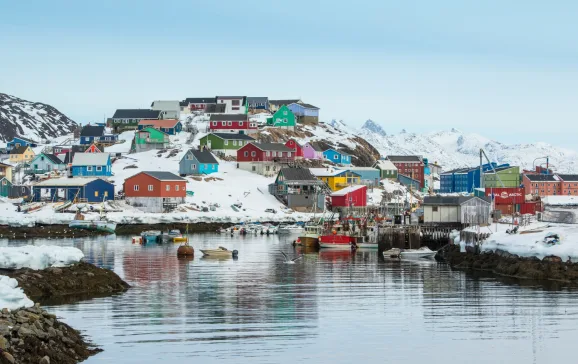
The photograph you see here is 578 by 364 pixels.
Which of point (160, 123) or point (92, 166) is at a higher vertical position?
point (160, 123)

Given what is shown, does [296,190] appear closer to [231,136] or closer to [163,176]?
[163,176]

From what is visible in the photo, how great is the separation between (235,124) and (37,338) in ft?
364

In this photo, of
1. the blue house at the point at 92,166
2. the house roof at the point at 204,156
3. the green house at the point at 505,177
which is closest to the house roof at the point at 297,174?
the house roof at the point at 204,156

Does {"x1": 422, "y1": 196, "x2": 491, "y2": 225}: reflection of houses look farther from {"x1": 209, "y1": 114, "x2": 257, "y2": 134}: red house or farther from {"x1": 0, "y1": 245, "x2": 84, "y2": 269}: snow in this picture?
{"x1": 209, "y1": 114, "x2": 257, "y2": 134}: red house

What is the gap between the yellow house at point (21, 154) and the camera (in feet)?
435

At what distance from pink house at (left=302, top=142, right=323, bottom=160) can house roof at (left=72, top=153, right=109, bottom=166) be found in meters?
33.4

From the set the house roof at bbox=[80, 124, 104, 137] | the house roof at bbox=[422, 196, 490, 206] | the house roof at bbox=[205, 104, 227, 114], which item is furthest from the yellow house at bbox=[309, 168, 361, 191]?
the house roof at bbox=[422, 196, 490, 206]

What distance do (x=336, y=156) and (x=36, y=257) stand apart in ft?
334

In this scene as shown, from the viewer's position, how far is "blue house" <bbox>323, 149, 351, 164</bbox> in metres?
133

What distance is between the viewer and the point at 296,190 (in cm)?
10544

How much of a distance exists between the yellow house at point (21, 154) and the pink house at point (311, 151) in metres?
41.7

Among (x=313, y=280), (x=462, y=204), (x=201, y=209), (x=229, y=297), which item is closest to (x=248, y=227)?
(x=201, y=209)

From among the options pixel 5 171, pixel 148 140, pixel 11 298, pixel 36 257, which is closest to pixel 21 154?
pixel 5 171

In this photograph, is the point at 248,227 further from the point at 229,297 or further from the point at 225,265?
the point at 229,297
